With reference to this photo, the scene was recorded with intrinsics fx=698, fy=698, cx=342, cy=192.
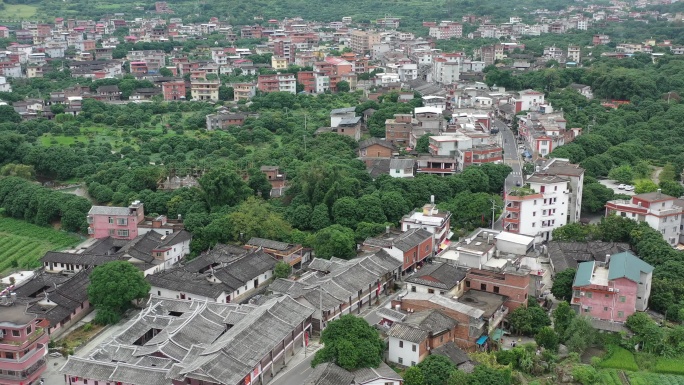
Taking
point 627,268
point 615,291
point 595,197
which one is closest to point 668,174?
point 595,197

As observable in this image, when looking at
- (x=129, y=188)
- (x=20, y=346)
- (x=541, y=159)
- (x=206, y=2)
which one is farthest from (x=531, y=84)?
(x=206, y=2)

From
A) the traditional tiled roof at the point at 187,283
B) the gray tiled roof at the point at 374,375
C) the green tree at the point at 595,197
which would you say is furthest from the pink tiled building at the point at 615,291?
the traditional tiled roof at the point at 187,283

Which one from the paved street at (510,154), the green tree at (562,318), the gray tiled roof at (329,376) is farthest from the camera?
the paved street at (510,154)

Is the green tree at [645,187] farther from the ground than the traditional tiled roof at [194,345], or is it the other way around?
the green tree at [645,187]

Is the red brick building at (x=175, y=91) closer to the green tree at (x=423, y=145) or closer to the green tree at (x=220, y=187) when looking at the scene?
the green tree at (x=423, y=145)

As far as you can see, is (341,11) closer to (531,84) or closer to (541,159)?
(531,84)

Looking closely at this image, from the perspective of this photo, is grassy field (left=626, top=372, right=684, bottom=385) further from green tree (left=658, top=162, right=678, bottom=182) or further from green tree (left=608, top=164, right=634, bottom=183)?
green tree (left=658, top=162, right=678, bottom=182)
